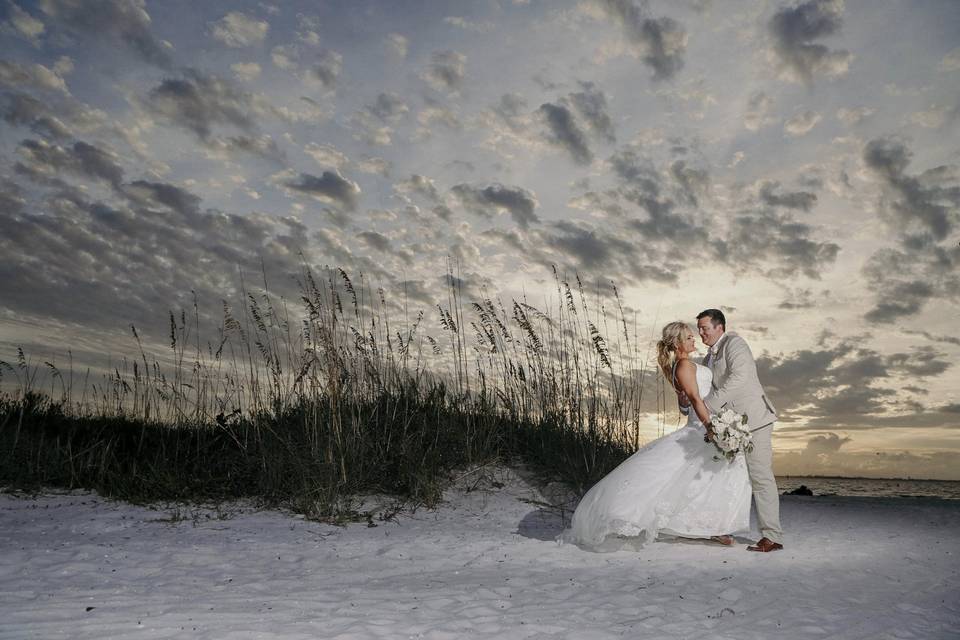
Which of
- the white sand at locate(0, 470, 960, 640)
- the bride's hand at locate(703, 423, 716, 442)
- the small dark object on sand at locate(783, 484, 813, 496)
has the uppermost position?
the bride's hand at locate(703, 423, 716, 442)

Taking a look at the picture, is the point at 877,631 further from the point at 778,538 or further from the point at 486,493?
the point at 486,493

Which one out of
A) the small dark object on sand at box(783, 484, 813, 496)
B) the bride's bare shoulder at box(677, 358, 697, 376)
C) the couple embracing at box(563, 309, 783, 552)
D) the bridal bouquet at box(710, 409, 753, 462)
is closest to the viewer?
the bridal bouquet at box(710, 409, 753, 462)

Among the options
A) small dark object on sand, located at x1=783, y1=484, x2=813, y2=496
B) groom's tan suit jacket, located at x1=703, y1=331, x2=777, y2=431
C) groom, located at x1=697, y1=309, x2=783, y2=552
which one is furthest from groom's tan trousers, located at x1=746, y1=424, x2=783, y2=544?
small dark object on sand, located at x1=783, y1=484, x2=813, y2=496

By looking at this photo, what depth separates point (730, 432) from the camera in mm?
5121

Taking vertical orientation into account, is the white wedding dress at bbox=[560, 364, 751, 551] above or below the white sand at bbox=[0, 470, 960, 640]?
above

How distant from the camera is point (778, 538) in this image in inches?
214

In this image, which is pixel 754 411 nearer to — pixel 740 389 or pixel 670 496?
pixel 740 389

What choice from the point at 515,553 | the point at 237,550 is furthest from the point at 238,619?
the point at 515,553

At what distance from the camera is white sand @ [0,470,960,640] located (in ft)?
11.3

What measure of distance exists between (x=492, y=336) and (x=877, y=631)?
5.14 metres

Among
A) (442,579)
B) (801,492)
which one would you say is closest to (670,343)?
(442,579)

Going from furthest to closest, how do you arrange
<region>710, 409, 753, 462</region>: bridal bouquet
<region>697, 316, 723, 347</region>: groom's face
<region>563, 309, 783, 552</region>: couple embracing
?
<region>697, 316, 723, 347</region>: groom's face, <region>563, 309, 783, 552</region>: couple embracing, <region>710, 409, 753, 462</region>: bridal bouquet

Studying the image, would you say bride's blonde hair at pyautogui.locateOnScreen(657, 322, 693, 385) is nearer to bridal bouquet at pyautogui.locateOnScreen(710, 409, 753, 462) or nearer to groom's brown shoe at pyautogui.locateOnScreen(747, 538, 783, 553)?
bridal bouquet at pyautogui.locateOnScreen(710, 409, 753, 462)

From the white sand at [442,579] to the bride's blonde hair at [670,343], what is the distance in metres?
1.35
